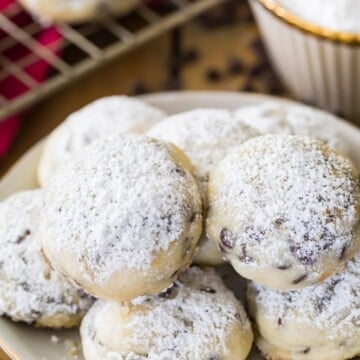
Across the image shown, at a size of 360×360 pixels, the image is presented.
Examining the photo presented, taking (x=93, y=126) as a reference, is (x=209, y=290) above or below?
below

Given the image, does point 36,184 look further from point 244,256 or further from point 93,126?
point 244,256

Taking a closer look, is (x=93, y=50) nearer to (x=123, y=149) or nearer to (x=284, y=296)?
(x=123, y=149)

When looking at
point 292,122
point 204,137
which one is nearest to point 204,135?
point 204,137

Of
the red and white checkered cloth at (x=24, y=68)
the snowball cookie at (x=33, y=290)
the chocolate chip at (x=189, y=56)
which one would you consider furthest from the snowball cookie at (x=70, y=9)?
the snowball cookie at (x=33, y=290)

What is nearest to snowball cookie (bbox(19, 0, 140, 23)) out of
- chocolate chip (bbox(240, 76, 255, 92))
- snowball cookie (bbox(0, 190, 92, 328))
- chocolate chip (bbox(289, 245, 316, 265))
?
chocolate chip (bbox(240, 76, 255, 92))

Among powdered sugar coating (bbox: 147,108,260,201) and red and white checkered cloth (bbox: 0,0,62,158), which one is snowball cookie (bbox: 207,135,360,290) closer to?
powdered sugar coating (bbox: 147,108,260,201)

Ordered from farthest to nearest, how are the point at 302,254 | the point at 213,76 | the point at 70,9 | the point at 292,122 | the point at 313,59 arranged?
the point at 213,76
the point at 70,9
the point at 313,59
the point at 292,122
the point at 302,254

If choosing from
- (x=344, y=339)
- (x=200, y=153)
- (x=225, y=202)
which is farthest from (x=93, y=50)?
(x=344, y=339)
